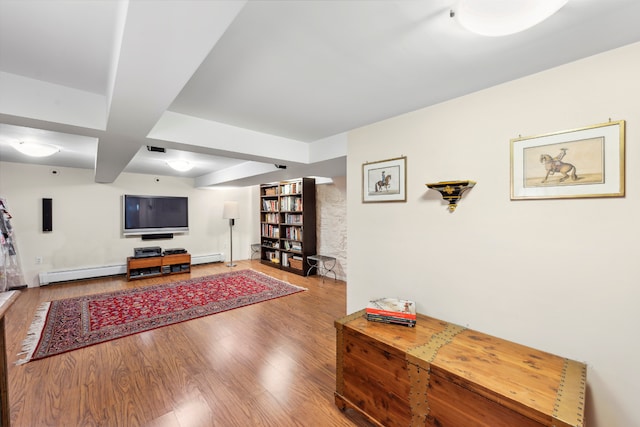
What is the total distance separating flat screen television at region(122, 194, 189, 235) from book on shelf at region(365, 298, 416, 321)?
18.3ft

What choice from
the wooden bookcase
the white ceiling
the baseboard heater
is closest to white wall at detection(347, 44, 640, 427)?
the white ceiling

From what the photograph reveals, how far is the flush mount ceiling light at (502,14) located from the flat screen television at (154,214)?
252 inches

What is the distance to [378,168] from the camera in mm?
2357

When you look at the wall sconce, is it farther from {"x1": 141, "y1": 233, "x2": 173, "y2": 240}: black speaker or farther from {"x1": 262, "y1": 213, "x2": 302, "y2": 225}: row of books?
{"x1": 141, "y1": 233, "x2": 173, "y2": 240}: black speaker

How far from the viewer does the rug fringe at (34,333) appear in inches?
94.7

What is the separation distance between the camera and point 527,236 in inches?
62.6

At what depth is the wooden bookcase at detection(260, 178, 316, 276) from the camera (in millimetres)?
5426

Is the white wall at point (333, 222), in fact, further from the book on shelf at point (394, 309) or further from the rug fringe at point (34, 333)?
the rug fringe at point (34, 333)

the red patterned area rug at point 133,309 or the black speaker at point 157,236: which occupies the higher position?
the black speaker at point 157,236

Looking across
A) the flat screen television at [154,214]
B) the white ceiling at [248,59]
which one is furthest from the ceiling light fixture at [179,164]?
the flat screen television at [154,214]

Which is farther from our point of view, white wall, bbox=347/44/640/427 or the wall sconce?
the wall sconce

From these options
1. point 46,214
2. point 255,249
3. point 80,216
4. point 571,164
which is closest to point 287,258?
point 255,249

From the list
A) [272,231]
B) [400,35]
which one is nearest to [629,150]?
[400,35]

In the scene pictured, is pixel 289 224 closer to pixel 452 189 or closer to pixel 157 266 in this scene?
pixel 157 266
